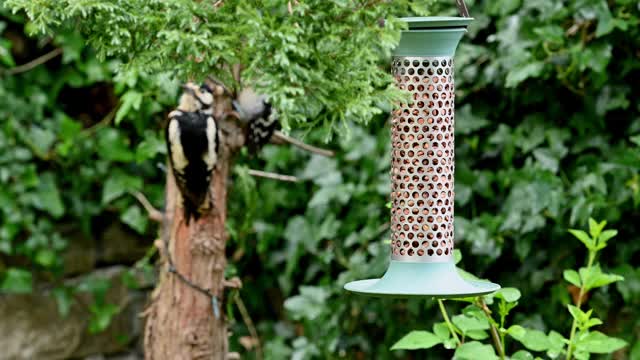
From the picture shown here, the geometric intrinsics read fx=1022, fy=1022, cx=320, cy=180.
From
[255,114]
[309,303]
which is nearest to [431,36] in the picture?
[255,114]

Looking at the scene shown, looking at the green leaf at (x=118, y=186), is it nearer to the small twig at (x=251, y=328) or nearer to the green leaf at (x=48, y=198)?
the green leaf at (x=48, y=198)

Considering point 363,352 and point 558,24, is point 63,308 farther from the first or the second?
point 558,24

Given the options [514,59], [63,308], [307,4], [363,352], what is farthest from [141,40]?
[63,308]

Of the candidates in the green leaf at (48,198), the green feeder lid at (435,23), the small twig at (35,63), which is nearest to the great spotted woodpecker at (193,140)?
the green feeder lid at (435,23)

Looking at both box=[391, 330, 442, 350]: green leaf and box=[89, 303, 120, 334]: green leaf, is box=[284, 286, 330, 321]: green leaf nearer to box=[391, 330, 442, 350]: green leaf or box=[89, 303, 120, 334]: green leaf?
box=[89, 303, 120, 334]: green leaf

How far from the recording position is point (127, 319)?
144 inches

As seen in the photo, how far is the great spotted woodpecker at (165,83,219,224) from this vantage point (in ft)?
6.84

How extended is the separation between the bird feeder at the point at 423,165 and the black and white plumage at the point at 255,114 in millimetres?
640

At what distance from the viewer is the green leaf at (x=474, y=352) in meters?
1.71

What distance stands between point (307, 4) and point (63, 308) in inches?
88.3

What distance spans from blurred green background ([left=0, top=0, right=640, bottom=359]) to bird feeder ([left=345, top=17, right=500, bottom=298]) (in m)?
0.52

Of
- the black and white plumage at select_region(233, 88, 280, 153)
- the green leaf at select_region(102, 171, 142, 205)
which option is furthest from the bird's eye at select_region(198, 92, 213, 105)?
the green leaf at select_region(102, 171, 142, 205)

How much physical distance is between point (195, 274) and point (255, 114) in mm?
388

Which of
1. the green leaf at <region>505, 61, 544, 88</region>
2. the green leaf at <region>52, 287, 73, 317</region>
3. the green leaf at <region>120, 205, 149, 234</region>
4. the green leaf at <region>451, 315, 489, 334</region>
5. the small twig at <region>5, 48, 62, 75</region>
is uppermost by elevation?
the small twig at <region>5, 48, 62, 75</region>
